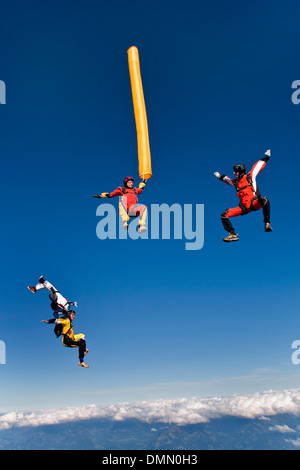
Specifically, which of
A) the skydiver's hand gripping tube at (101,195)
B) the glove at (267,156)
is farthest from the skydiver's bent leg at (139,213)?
the glove at (267,156)

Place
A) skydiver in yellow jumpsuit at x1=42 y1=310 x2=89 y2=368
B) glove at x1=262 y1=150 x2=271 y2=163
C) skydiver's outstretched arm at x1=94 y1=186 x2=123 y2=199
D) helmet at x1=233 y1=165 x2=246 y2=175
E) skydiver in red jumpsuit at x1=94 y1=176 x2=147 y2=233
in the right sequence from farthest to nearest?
skydiver in yellow jumpsuit at x1=42 y1=310 x2=89 y2=368 < skydiver in red jumpsuit at x1=94 y1=176 x2=147 y2=233 < skydiver's outstretched arm at x1=94 y1=186 x2=123 y2=199 < helmet at x1=233 y1=165 x2=246 y2=175 < glove at x1=262 y1=150 x2=271 y2=163

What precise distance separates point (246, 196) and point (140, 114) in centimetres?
544

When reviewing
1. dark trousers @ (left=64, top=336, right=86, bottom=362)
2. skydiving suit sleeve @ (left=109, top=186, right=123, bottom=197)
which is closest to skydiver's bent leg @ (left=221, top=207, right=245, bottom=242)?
skydiving suit sleeve @ (left=109, top=186, right=123, bottom=197)

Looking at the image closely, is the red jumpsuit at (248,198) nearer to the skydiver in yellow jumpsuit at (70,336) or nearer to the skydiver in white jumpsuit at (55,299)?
the skydiver in white jumpsuit at (55,299)

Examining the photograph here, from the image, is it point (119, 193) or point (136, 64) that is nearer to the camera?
point (136, 64)

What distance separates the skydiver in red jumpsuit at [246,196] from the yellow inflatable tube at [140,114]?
133 inches

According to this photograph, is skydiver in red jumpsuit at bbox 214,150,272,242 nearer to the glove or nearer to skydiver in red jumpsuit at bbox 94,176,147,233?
the glove

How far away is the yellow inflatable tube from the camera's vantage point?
552 inches

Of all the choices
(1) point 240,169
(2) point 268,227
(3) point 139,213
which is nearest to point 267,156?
(1) point 240,169

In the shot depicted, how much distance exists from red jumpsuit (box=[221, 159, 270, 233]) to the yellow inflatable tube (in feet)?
12.5

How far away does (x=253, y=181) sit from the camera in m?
15.0
